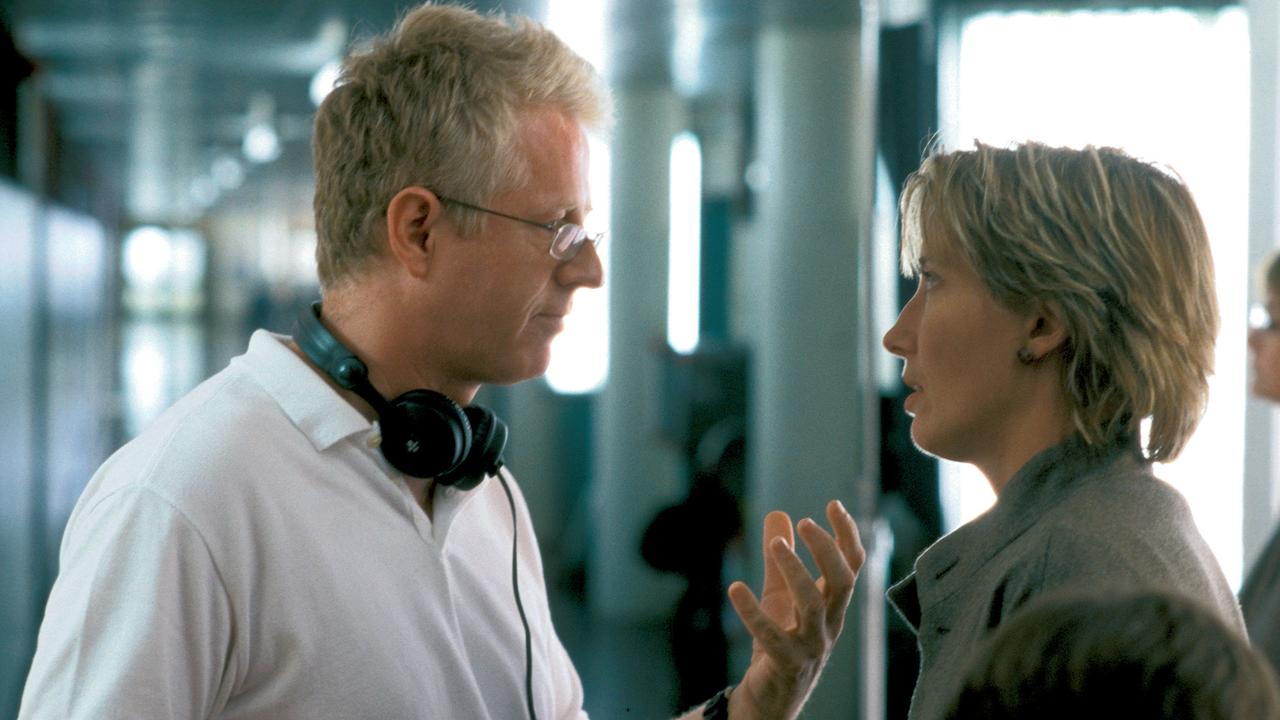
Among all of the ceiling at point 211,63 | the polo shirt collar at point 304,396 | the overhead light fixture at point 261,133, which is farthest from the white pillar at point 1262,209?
the overhead light fixture at point 261,133

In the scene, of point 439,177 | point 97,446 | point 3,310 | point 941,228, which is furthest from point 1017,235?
point 97,446

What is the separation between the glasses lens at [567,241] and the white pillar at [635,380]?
4.31 m

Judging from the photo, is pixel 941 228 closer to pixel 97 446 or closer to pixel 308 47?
pixel 308 47

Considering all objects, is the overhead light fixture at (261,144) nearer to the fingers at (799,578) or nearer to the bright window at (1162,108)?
the bright window at (1162,108)

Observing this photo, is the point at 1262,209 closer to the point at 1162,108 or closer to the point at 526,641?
the point at 1162,108

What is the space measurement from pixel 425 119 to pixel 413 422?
36 centimetres

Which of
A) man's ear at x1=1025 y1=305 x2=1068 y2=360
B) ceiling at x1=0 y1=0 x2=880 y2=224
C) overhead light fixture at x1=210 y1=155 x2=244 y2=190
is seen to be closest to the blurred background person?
man's ear at x1=1025 y1=305 x2=1068 y2=360

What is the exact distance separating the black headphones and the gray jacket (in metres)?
0.53

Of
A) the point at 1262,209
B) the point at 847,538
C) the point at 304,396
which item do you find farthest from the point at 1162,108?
the point at 304,396

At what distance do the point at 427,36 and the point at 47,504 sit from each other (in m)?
5.72

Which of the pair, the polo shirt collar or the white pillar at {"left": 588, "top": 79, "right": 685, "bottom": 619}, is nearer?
the polo shirt collar

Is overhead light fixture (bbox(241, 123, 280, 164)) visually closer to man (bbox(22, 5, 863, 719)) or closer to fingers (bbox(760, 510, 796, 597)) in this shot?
man (bbox(22, 5, 863, 719))

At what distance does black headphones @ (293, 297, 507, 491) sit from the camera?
144cm

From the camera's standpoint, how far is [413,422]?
4.74 ft
